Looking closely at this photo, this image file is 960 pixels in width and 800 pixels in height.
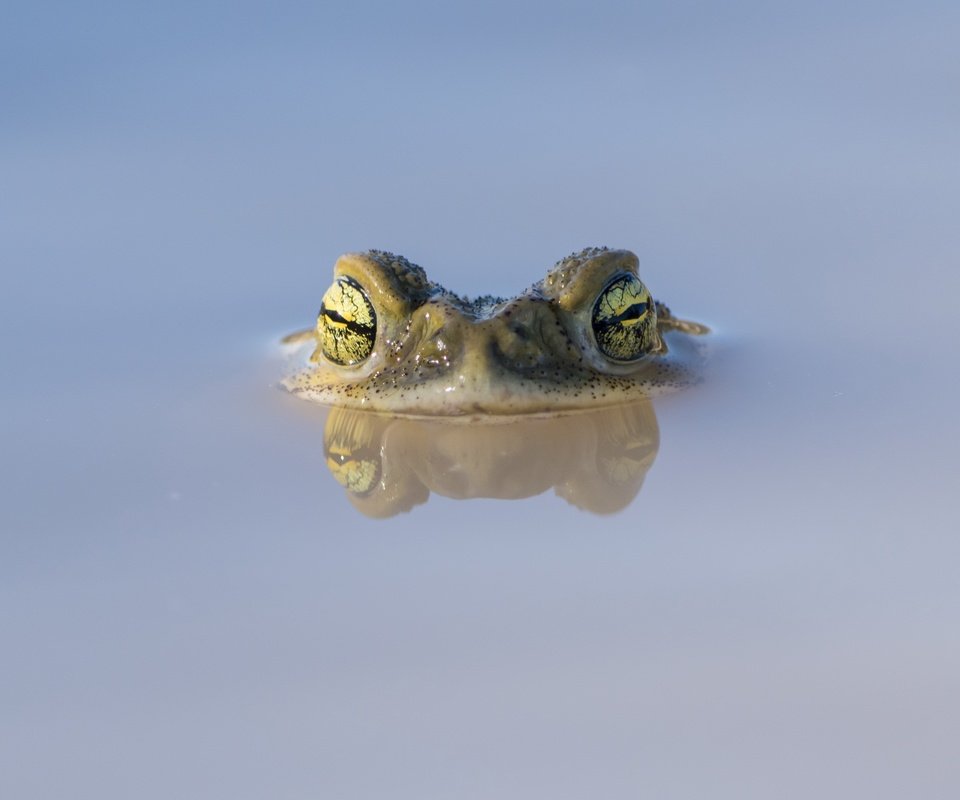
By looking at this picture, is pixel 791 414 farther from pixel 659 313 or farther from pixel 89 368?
pixel 89 368

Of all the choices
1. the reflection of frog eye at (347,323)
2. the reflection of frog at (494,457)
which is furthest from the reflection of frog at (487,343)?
the reflection of frog at (494,457)

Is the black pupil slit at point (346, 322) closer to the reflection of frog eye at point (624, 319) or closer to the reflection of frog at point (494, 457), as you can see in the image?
the reflection of frog at point (494, 457)

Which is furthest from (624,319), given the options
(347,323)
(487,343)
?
(347,323)

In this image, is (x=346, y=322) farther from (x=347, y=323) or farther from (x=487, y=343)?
(x=487, y=343)

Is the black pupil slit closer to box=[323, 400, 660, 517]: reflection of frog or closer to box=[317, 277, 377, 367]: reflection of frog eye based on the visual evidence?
box=[317, 277, 377, 367]: reflection of frog eye

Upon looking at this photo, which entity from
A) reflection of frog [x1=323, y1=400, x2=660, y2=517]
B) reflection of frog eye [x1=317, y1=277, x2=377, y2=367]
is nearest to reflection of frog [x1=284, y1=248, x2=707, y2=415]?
reflection of frog eye [x1=317, y1=277, x2=377, y2=367]

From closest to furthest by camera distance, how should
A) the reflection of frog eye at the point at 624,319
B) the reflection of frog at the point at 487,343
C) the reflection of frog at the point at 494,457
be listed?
1. the reflection of frog at the point at 494,457
2. the reflection of frog at the point at 487,343
3. the reflection of frog eye at the point at 624,319
